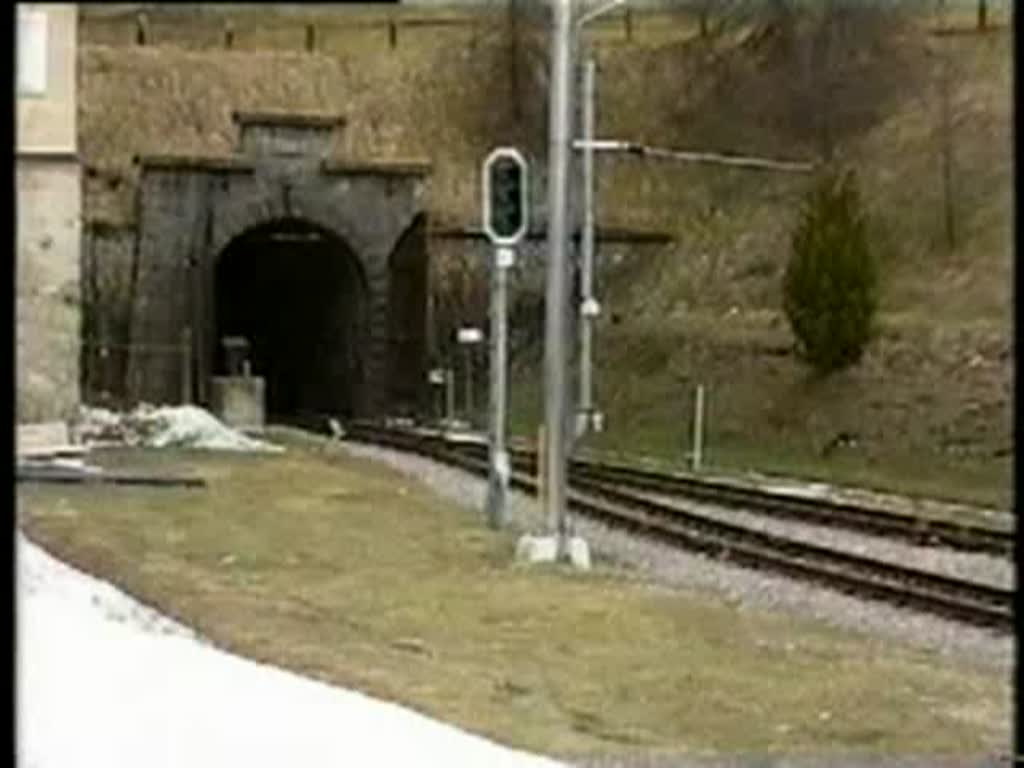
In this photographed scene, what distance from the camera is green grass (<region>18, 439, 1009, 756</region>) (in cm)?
808

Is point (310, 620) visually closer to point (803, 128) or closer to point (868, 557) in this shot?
point (868, 557)

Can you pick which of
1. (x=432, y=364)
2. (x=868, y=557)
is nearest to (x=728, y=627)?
(x=868, y=557)

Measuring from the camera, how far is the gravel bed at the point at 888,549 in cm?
1583

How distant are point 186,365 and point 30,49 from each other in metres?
28.3

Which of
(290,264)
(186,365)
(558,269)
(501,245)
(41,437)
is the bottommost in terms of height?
(186,365)

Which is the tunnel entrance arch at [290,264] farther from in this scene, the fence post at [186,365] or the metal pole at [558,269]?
the metal pole at [558,269]

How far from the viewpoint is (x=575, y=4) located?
48.3 feet

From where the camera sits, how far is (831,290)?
3078 cm

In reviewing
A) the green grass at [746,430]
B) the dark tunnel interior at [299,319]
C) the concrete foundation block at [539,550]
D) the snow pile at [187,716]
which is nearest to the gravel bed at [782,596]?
the concrete foundation block at [539,550]

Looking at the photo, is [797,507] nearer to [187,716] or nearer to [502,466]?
Result: [502,466]

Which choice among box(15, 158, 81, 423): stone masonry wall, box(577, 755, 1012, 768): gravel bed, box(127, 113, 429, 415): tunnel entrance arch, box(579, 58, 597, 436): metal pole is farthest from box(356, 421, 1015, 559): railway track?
box(15, 158, 81, 423): stone masonry wall

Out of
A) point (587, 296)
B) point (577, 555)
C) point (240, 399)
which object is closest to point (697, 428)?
point (587, 296)

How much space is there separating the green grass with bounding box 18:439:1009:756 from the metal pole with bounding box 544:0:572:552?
0.64m

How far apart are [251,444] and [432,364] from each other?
27.0 ft
